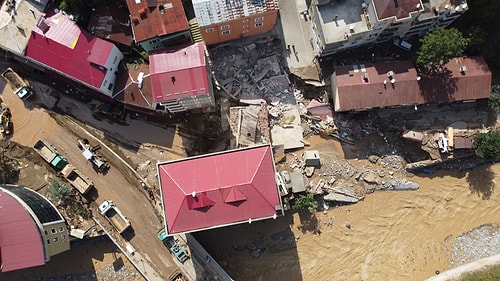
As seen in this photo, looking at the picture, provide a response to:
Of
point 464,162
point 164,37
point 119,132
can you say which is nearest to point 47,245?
point 119,132

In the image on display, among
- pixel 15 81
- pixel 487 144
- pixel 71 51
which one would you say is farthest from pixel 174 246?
pixel 487 144

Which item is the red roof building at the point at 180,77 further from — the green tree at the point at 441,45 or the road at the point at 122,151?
the green tree at the point at 441,45

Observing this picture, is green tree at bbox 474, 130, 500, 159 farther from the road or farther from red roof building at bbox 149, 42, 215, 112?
the road

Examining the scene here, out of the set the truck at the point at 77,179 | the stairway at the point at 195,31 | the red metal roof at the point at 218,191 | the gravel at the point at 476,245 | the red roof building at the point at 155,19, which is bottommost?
the gravel at the point at 476,245

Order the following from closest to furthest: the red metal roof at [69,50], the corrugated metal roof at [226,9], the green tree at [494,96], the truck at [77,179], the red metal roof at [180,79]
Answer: the red metal roof at [180,79], the corrugated metal roof at [226,9], the red metal roof at [69,50], the truck at [77,179], the green tree at [494,96]

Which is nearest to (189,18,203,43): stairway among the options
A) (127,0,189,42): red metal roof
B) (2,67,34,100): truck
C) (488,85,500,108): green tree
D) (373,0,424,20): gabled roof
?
(127,0,189,42): red metal roof

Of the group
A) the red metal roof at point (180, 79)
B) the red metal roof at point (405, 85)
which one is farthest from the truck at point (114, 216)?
the red metal roof at point (405, 85)
